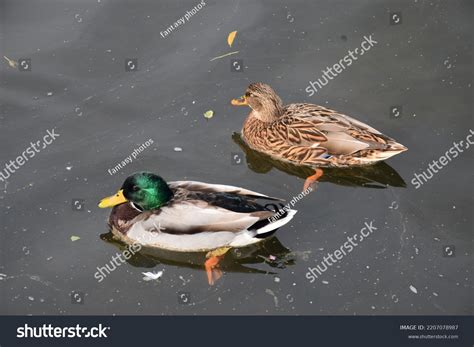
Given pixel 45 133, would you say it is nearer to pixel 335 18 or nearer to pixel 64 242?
pixel 64 242

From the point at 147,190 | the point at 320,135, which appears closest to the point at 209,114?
the point at 320,135

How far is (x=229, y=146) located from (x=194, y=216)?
6.77 ft

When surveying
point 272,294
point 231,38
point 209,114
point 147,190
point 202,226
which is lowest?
point 272,294

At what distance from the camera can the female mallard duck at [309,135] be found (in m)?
11.0

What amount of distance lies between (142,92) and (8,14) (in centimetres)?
302

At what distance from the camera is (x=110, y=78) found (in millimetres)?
12773

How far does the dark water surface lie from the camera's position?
951 centimetres

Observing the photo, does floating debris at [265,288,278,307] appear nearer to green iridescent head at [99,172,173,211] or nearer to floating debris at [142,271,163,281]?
floating debris at [142,271,163,281]

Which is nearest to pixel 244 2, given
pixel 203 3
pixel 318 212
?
pixel 203 3

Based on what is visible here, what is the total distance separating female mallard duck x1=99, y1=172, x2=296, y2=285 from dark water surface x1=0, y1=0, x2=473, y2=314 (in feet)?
0.61

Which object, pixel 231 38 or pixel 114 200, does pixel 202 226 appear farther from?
pixel 231 38

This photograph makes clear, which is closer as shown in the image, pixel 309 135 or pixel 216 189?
pixel 216 189

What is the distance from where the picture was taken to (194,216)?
32.0ft

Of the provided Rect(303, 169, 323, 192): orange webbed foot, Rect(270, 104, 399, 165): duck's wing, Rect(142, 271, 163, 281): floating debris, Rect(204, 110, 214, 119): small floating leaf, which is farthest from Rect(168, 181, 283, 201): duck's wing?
Rect(204, 110, 214, 119): small floating leaf
